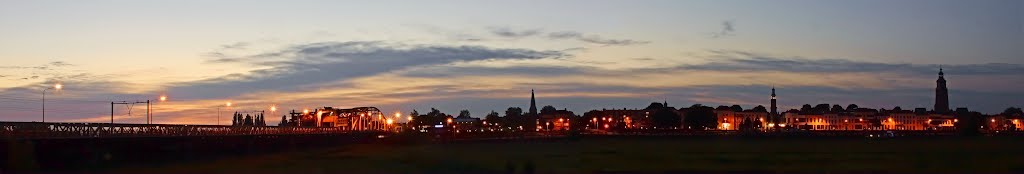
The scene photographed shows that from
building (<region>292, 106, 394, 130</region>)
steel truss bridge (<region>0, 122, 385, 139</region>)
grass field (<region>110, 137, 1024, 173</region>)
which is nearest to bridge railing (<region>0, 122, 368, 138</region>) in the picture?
steel truss bridge (<region>0, 122, 385, 139</region>)

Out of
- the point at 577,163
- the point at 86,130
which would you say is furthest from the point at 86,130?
the point at 577,163

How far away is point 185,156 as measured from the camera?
84.6 m

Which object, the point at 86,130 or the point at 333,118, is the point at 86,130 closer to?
the point at 86,130

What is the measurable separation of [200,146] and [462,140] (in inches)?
3077

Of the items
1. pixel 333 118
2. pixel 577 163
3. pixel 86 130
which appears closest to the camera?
pixel 86 130

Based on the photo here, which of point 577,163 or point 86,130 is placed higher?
point 86,130

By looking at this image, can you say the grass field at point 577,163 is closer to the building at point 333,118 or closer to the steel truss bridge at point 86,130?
the steel truss bridge at point 86,130

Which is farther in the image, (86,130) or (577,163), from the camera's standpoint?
(577,163)

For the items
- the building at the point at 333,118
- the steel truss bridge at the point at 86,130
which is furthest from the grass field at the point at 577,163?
the building at the point at 333,118

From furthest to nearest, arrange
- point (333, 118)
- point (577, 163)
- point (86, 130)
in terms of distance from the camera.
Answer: point (333, 118) < point (577, 163) < point (86, 130)

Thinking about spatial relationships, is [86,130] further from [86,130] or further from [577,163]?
[577,163]

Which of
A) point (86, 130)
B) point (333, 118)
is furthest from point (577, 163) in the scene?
point (333, 118)

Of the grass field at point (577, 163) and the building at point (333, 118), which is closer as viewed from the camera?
the grass field at point (577, 163)

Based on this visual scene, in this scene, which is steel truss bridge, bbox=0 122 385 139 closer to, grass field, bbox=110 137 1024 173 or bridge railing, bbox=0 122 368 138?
bridge railing, bbox=0 122 368 138
